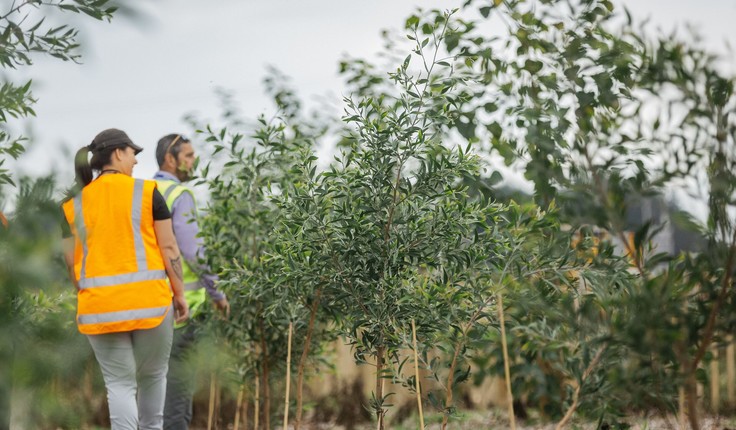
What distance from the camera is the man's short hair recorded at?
5.45 meters

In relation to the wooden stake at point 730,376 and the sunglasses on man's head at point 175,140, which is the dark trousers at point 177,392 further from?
the wooden stake at point 730,376

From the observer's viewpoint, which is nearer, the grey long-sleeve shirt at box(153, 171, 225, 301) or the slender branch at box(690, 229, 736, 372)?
the slender branch at box(690, 229, 736, 372)

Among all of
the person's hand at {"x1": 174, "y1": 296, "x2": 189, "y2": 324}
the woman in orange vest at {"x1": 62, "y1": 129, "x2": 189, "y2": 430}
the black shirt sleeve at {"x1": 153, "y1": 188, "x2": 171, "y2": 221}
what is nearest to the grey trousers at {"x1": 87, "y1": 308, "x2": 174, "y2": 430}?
the woman in orange vest at {"x1": 62, "y1": 129, "x2": 189, "y2": 430}

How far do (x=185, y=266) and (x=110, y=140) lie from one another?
3.85 ft

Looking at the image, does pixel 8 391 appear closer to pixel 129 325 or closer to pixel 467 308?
pixel 467 308

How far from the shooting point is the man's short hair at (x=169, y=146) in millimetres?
5445

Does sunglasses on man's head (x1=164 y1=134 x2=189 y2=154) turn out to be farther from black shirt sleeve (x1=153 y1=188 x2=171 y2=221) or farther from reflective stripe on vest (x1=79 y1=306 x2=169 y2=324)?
reflective stripe on vest (x1=79 y1=306 x2=169 y2=324)

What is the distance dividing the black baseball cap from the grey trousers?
2.81 ft

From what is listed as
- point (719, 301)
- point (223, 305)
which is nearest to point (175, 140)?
point (223, 305)

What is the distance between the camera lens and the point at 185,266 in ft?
17.6

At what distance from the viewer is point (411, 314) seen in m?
3.94

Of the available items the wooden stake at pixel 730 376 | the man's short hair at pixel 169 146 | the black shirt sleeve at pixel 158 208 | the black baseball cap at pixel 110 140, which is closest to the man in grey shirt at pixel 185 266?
the man's short hair at pixel 169 146

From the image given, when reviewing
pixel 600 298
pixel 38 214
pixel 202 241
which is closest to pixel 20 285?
pixel 38 214

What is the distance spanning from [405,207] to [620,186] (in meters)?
1.15
